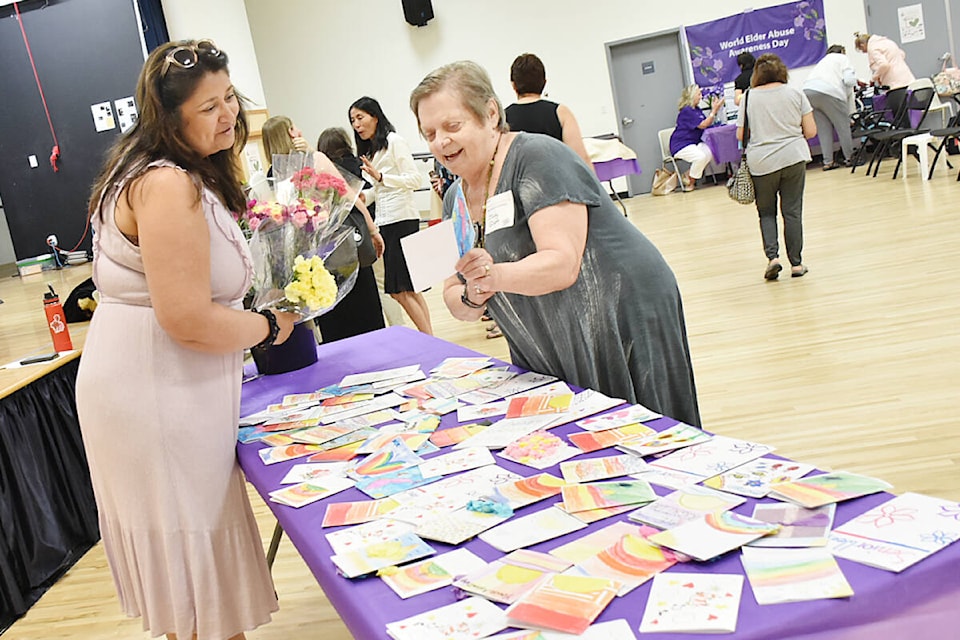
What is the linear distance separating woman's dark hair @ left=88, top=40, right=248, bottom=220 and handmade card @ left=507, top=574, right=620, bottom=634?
1147mm

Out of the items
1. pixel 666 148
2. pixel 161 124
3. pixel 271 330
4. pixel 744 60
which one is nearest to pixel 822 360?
pixel 271 330

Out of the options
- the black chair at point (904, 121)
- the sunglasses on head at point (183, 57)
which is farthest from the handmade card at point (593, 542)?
the black chair at point (904, 121)

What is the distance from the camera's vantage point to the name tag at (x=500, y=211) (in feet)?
Result: 6.41

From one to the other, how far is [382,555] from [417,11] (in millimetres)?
12726

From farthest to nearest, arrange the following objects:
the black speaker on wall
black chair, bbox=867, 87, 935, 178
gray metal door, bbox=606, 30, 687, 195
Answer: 1. gray metal door, bbox=606, 30, 687, 195
2. the black speaker on wall
3. black chair, bbox=867, 87, 935, 178

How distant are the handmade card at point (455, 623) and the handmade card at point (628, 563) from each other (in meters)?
0.12

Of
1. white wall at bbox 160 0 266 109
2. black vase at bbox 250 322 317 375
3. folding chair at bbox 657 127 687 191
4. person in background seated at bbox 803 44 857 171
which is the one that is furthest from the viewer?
folding chair at bbox 657 127 687 191

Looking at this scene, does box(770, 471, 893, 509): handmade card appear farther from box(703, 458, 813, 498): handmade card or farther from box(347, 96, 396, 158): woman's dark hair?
box(347, 96, 396, 158): woman's dark hair

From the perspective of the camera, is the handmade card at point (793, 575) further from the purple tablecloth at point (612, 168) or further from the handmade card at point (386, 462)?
the purple tablecloth at point (612, 168)

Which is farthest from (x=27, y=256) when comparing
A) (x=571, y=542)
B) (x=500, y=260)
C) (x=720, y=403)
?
(x=571, y=542)

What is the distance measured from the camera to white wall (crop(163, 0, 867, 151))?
13211 millimetres

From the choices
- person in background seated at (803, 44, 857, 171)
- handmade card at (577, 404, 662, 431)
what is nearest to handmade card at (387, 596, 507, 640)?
handmade card at (577, 404, 662, 431)

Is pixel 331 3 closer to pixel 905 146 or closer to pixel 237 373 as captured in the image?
pixel 905 146

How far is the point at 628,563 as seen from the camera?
111cm
